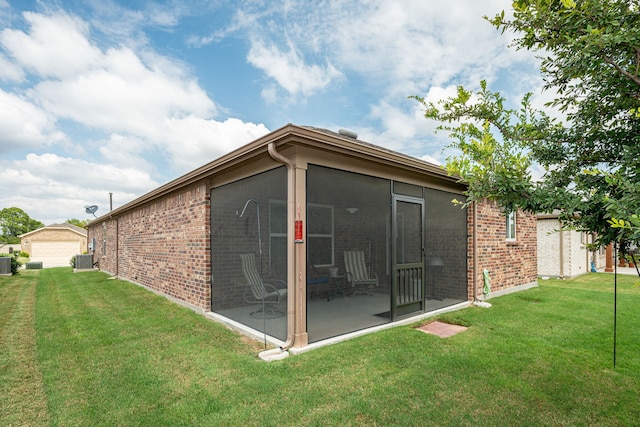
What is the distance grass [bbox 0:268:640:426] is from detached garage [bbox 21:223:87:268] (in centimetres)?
3155

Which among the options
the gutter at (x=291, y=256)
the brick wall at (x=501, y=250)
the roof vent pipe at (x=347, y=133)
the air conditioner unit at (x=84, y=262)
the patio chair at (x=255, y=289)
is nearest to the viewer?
the gutter at (x=291, y=256)

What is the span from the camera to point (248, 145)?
4234 millimetres

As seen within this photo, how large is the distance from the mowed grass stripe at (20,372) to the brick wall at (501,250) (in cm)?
668

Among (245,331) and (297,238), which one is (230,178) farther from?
(245,331)

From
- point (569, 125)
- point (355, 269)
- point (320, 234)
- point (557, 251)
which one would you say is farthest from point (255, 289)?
point (557, 251)

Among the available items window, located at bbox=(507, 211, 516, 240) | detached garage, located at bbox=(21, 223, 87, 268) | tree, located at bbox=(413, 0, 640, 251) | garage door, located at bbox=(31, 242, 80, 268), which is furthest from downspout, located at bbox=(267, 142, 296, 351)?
garage door, located at bbox=(31, 242, 80, 268)

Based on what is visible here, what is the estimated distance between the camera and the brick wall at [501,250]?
6.91 metres

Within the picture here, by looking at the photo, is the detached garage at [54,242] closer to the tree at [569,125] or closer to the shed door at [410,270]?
the shed door at [410,270]

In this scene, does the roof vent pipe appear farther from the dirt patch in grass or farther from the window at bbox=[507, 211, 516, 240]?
the window at bbox=[507, 211, 516, 240]

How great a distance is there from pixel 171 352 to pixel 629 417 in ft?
14.4

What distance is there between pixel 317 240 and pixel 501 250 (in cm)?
421

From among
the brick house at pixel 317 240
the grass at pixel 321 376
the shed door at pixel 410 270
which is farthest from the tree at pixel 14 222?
the shed door at pixel 410 270

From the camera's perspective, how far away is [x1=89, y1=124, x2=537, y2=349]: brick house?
4086 mm

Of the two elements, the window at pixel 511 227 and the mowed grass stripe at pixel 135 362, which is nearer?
the mowed grass stripe at pixel 135 362
